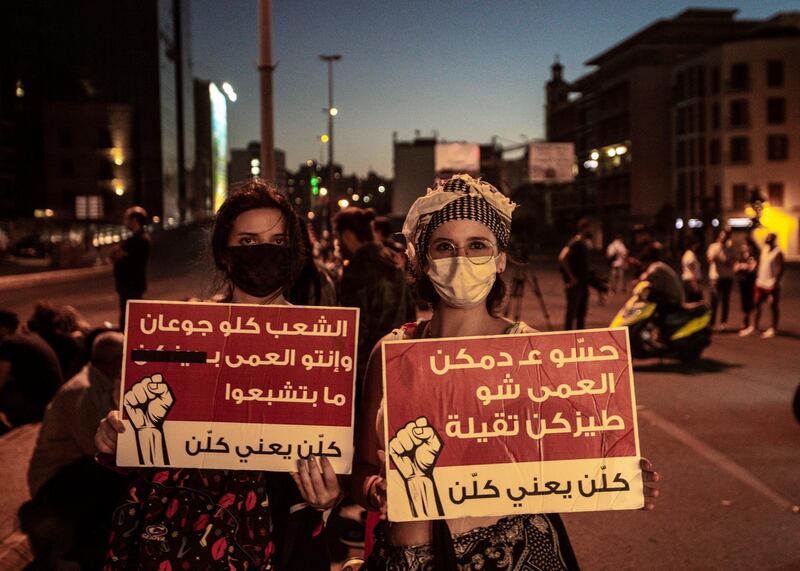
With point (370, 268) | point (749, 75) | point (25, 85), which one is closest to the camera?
point (370, 268)

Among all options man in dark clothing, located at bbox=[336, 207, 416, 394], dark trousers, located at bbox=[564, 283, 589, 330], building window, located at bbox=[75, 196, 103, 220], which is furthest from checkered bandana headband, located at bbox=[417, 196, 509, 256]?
building window, located at bbox=[75, 196, 103, 220]

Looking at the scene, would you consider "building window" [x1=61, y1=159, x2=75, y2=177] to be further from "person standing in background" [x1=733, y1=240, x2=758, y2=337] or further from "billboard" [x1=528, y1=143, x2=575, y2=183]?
"person standing in background" [x1=733, y1=240, x2=758, y2=337]

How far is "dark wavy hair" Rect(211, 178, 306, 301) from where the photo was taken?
3154 millimetres

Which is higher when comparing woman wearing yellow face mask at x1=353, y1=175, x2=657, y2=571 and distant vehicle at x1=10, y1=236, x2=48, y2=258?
distant vehicle at x1=10, y1=236, x2=48, y2=258

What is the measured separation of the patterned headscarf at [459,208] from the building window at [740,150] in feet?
250

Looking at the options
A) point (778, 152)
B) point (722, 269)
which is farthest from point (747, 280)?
point (778, 152)

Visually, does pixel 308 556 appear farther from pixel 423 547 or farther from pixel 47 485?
pixel 47 485

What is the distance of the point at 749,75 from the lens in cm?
7312

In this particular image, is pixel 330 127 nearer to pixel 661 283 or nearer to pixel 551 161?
pixel 551 161

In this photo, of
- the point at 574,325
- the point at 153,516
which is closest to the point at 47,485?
the point at 153,516

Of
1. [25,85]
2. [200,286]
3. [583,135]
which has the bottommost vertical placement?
[200,286]

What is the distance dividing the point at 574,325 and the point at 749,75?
63.2 meters

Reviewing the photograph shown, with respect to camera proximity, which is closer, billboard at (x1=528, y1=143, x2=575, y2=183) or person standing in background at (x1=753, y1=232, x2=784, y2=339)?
person standing in background at (x1=753, y1=232, x2=784, y2=339)

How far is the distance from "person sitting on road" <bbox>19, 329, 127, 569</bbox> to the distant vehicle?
5606 centimetres
